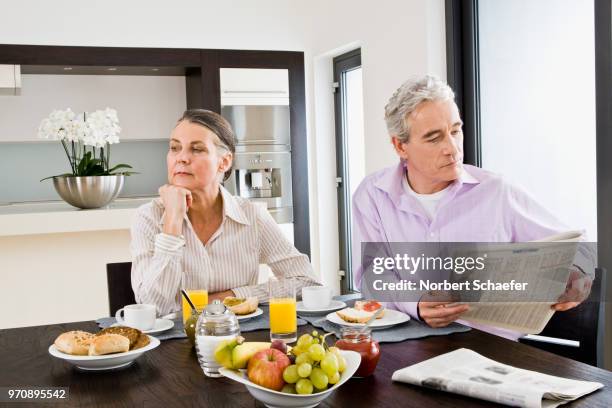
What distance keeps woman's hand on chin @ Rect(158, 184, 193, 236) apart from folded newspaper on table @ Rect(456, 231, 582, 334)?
0.96 meters

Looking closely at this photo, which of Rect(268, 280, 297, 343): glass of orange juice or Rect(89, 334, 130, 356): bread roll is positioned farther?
Rect(268, 280, 297, 343): glass of orange juice

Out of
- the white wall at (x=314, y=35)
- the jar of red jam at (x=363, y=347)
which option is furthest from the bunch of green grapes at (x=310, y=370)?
the white wall at (x=314, y=35)

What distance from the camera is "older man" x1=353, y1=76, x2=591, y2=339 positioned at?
2.23m

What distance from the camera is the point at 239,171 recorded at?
541 cm

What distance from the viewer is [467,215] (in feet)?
7.42

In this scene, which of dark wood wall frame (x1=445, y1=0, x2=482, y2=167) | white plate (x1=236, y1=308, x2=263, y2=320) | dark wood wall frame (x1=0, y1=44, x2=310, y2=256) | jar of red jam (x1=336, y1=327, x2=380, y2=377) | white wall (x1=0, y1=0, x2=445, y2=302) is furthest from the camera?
dark wood wall frame (x1=0, y1=44, x2=310, y2=256)

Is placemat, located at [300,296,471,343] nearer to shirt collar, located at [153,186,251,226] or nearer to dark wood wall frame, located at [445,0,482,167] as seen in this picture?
shirt collar, located at [153,186,251,226]

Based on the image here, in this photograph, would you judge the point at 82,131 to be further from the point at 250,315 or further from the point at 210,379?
the point at 210,379

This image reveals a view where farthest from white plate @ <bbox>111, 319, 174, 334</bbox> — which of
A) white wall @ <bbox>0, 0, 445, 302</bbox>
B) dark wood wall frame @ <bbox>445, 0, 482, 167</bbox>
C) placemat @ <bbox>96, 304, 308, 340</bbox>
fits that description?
white wall @ <bbox>0, 0, 445, 302</bbox>

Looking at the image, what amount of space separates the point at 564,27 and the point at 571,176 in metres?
0.66

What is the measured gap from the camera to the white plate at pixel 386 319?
1.89m

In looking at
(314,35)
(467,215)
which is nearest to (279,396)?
(467,215)

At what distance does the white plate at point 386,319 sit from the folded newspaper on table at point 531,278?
0.62 feet

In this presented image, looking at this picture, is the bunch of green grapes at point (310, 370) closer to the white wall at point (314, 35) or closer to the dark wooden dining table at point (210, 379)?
the dark wooden dining table at point (210, 379)
